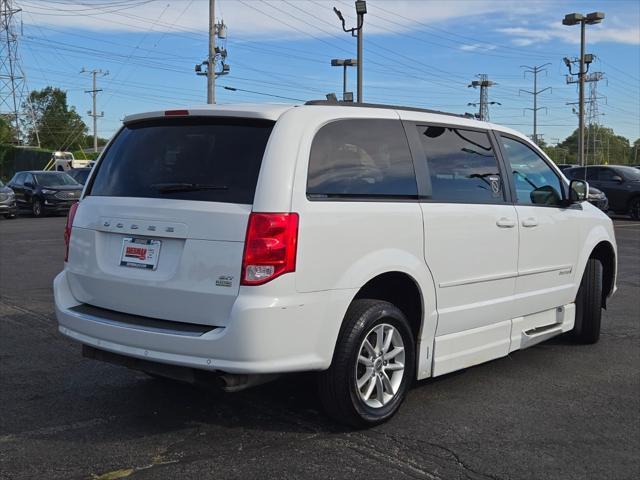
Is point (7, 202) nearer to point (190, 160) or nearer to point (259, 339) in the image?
point (190, 160)

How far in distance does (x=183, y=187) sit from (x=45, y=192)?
73.9ft

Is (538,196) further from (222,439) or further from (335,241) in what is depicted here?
(222,439)

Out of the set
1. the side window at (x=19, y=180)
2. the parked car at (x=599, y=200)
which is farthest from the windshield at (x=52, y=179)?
the parked car at (x=599, y=200)

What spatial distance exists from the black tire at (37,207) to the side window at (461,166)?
22485mm

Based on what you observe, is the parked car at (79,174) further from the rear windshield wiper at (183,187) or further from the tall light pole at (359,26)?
the rear windshield wiper at (183,187)

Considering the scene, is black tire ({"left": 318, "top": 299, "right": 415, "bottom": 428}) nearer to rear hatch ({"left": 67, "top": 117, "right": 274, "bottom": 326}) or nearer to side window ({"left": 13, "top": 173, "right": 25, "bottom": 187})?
rear hatch ({"left": 67, "top": 117, "right": 274, "bottom": 326})

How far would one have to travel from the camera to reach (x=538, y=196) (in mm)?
5734

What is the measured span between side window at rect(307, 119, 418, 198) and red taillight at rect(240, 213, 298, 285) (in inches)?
12.0

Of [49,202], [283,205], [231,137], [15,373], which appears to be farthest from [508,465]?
[49,202]

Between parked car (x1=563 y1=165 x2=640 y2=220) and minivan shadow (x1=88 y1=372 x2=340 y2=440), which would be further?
parked car (x1=563 y1=165 x2=640 y2=220)

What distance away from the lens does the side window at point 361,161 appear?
13.5 feet

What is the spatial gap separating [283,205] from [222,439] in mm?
1388

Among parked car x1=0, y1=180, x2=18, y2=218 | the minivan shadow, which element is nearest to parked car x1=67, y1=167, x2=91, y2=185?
parked car x1=0, y1=180, x2=18, y2=218

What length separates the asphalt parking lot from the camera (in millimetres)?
3754
